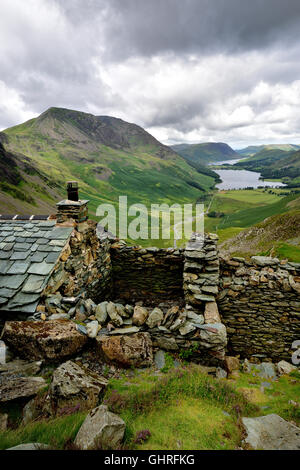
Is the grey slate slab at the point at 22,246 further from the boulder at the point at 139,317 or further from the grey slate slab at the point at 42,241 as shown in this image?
the boulder at the point at 139,317

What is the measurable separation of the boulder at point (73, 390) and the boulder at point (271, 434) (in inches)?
105

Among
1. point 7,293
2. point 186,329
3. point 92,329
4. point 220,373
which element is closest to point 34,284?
point 7,293

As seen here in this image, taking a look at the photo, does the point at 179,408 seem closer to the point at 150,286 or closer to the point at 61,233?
the point at 61,233

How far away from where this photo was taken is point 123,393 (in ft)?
15.2

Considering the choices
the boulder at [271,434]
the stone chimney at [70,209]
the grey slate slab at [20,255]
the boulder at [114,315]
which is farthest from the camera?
the stone chimney at [70,209]

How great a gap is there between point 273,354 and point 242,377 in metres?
3.31

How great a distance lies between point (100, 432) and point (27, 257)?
6.02 m

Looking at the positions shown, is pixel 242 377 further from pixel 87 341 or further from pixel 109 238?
pixel 109 238

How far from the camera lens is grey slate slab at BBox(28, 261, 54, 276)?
7.14 metres

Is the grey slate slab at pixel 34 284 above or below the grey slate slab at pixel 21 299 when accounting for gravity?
above

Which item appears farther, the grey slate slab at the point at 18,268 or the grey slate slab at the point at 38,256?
the grey slate slab at the point at 38,256

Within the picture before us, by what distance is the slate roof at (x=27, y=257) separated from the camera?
6.53 metres

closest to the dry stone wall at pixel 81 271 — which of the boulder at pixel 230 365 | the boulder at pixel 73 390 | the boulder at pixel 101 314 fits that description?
the boulder at pixel 101 314
